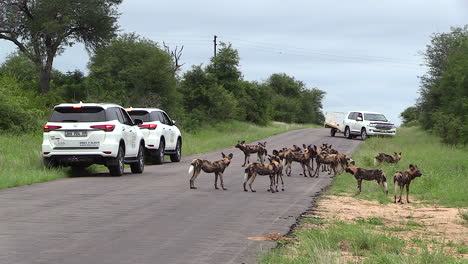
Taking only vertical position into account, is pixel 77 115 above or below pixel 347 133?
above

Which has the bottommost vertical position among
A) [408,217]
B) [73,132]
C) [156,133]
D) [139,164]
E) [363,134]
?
[408,217]


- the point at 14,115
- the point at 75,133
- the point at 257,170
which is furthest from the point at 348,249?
the point at 14,115

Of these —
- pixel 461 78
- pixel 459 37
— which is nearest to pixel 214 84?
pixel 459 37

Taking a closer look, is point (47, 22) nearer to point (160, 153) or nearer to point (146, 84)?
point (146, 84)

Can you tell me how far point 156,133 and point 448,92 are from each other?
97.5ft

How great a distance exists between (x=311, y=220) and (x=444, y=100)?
43.0m

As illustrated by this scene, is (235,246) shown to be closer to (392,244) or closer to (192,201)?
(392,244)

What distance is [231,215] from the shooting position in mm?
13023

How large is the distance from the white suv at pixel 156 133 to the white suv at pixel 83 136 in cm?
581

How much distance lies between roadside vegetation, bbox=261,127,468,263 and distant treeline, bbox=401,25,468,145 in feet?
70.2

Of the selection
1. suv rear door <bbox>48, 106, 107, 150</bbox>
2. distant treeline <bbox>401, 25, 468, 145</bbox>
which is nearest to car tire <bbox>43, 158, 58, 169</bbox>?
suv rear door <bbox>48, 106, 107, 150</bbox>

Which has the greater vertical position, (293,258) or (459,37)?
(459,37)

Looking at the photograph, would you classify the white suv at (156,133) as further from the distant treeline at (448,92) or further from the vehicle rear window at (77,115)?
the distant treeline at (448,92)

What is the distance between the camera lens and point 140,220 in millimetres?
12062
